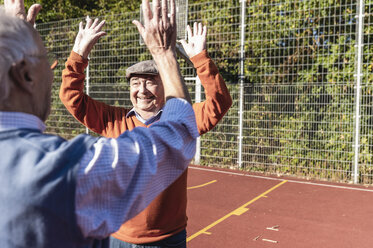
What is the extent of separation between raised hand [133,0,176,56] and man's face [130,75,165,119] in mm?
1319

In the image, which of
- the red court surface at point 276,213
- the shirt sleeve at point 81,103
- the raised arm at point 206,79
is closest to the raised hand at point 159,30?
the raised arm at point 206,79

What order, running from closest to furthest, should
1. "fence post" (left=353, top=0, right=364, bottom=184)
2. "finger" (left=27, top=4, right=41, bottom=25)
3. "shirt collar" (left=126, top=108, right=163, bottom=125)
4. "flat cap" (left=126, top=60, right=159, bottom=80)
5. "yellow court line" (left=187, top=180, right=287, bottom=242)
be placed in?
"finger" (left=27, top=4, right=41, bottom=25) → "shirt collar" (left=126, top=108, right=163, bottom=125) → "flat cap" (left=126, top=60, right=159, bottom=80) → "yellow court line" (left=187, top=180, right=287, bottom=242) → "fence post" (left=353, top=0, right=364, bottom=184)

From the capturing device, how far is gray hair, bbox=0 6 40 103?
0.96 meters

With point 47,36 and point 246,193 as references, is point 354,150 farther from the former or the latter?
point 47,36

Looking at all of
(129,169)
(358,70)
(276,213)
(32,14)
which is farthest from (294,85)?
(129,169)

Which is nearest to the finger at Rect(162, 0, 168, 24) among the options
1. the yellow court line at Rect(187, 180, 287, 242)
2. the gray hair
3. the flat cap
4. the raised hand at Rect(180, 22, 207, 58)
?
the gray hair

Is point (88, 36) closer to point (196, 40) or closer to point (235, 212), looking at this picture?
point (196, 40)

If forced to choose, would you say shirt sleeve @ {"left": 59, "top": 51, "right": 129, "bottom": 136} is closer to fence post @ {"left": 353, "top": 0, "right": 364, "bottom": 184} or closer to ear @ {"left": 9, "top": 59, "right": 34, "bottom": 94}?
ear @ {"left": 9, "top": 59, "right": 34, "bottom": 94}

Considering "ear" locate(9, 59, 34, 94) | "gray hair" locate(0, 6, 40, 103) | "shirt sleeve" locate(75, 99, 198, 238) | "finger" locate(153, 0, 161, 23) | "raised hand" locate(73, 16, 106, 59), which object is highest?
"raised hand" locate(73, 16, 106, 59)

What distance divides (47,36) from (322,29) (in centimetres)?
751

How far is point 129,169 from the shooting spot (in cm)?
99

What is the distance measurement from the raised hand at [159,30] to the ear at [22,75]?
403mm

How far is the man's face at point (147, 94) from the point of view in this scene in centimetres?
→ 255

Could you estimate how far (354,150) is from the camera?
6664mm
